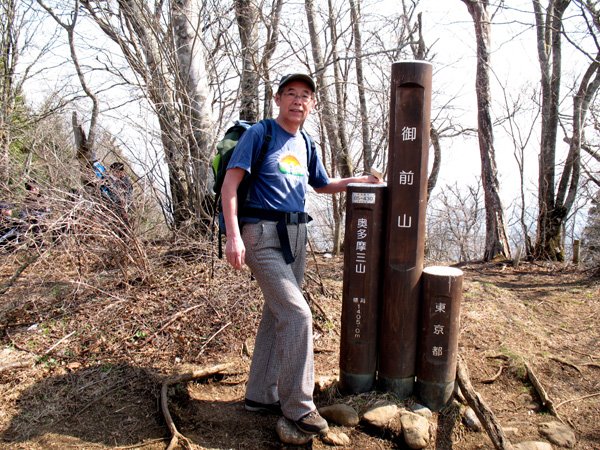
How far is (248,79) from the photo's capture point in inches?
246

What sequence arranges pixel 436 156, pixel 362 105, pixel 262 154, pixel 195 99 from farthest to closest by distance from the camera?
pixel 436 156 < pixel 362 105 < pixel 195 99 < pixel 262 154

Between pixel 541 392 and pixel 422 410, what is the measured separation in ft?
3.51

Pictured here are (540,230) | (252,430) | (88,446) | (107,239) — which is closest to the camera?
(88,446)

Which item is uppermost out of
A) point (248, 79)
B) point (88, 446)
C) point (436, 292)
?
point (248, 79)

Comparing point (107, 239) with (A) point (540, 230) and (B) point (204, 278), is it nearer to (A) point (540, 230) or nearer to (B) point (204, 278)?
(B) point (204, 278)

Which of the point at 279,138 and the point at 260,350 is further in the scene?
the point at 260,350

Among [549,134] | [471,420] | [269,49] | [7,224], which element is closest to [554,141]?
[549,134]

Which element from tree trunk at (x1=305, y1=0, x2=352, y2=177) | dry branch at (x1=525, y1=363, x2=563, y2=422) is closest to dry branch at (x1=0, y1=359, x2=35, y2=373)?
dry branch at (x1=525, y1=363, x2=563, y2=422)

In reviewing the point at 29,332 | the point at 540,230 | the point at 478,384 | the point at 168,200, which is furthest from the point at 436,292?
the point at 540,230

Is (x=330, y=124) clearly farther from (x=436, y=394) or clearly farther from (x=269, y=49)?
(x=436, y=394)

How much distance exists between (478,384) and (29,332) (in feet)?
13.3

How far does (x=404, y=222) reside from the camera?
3154mm

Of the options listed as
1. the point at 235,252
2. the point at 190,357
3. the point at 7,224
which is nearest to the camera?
the point at 235,252

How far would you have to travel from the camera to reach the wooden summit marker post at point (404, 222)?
3092mm
